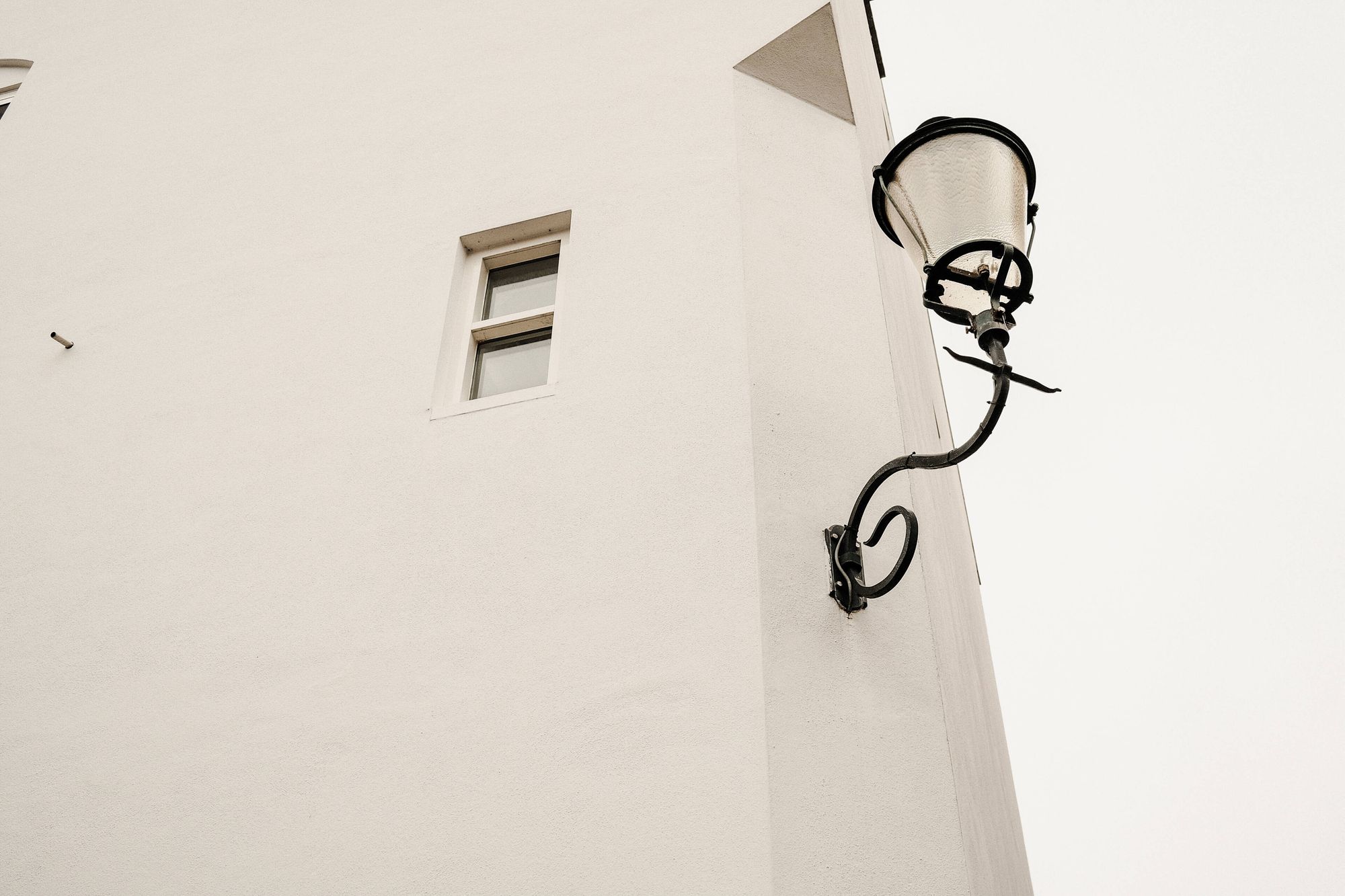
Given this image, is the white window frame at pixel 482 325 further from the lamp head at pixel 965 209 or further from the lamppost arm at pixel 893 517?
the lamp head at pixel 965 209

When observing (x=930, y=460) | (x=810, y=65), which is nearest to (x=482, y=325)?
(x=810, y=65)

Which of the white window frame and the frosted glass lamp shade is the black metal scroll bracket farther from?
the white window frame

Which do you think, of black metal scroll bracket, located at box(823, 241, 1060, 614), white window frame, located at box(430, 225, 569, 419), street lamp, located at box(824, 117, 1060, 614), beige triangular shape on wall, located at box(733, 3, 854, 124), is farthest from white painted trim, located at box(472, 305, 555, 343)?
street lamp, located at box(824, 117, 1060, 614)

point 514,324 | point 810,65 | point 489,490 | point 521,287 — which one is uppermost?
point 810,65

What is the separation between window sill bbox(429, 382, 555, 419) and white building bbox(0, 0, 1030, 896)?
1 cm

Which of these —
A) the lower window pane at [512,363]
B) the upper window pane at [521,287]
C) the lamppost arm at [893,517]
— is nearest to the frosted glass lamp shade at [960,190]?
the lamppost arm at [893,517]

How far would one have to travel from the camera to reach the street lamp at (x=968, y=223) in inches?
91.6

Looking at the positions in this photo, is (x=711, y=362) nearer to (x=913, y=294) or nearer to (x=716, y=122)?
(x=716, y=122)

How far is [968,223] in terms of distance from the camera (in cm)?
236

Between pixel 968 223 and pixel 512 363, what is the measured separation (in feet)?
6.69

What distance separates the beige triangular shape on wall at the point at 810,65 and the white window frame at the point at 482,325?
1151 mm

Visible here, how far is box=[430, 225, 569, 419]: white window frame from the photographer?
11.8ft

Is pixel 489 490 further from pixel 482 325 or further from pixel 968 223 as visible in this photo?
pixel 968 223

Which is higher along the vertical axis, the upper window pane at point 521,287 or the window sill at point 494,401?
the upper window pane at point 521,287
